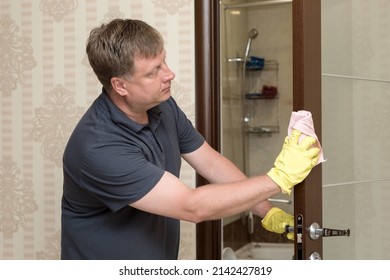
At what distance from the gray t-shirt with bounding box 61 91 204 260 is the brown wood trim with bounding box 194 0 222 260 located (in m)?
0.20

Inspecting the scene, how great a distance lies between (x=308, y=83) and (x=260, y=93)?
7.01 ft

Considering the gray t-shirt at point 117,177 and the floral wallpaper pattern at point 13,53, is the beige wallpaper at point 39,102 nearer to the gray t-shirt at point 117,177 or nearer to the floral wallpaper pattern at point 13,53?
the floral wallpaper pattern at point 13,53

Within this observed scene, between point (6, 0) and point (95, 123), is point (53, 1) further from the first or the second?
point (95, 123)

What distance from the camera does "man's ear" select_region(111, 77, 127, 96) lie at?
5.31ft

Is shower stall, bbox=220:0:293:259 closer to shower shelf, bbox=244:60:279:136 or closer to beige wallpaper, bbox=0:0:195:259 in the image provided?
shower shelf, bbox=244:60:279:136

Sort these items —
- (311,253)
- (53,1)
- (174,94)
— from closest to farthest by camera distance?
(311,253)
(174,94)
(53,1)

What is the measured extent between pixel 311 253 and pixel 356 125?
0.45 m

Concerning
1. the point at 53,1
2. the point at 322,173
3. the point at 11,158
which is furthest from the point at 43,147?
the point at 322,173

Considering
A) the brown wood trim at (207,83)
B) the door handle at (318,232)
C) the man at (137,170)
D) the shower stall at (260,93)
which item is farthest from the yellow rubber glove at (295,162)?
the shower stall at (260,93)

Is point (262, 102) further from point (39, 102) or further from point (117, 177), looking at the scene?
point (117, 177)

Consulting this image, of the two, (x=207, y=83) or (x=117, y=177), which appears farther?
(x=207, y=83)

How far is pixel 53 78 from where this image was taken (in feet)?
7.30

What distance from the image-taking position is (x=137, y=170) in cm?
152

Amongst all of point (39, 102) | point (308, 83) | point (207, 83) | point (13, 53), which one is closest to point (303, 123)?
point (308, 83)
